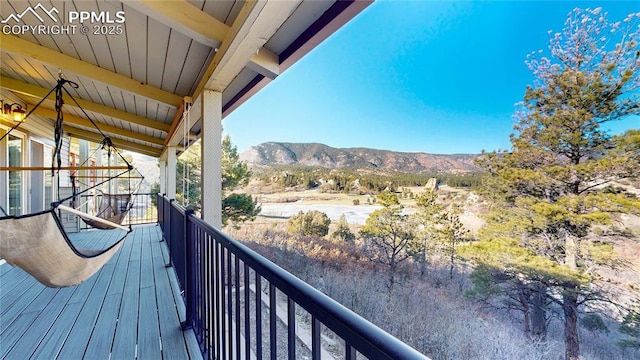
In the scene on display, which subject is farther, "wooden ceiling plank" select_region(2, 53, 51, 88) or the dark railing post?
"wooden ceiling plank" select_region(2, 53, 51, 88)

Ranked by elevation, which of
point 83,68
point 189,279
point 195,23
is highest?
point 83,68

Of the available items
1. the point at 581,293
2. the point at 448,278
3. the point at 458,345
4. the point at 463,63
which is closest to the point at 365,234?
the point at 448,278

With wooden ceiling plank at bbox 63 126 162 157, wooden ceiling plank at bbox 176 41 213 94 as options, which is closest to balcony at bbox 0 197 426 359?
wooden ceiling plank at bbox 176 41 213 94

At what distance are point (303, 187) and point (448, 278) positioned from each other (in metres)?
7.91

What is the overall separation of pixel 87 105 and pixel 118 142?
3.34 m

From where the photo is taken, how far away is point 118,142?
21.2 ft

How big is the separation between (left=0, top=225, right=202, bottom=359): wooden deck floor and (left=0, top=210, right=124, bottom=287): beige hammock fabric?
0.42 metres

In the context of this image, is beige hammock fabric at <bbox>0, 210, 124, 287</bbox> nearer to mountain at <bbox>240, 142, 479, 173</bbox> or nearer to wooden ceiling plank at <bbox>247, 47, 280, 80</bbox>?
wooden ceiling plank at <bbox>247, 47, 280, 80</bbox>

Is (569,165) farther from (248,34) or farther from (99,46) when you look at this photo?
(99,46)

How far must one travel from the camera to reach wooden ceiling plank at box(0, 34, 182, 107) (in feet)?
6.80

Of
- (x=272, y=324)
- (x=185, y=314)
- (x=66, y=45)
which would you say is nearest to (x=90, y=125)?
(x=66, y=45)

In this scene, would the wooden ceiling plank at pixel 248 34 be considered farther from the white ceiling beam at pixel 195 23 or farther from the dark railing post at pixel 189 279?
the dark railing post at pixel 189 279

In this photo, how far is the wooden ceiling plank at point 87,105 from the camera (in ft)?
9.80

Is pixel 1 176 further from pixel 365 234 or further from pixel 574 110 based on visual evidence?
pixel 574 110
